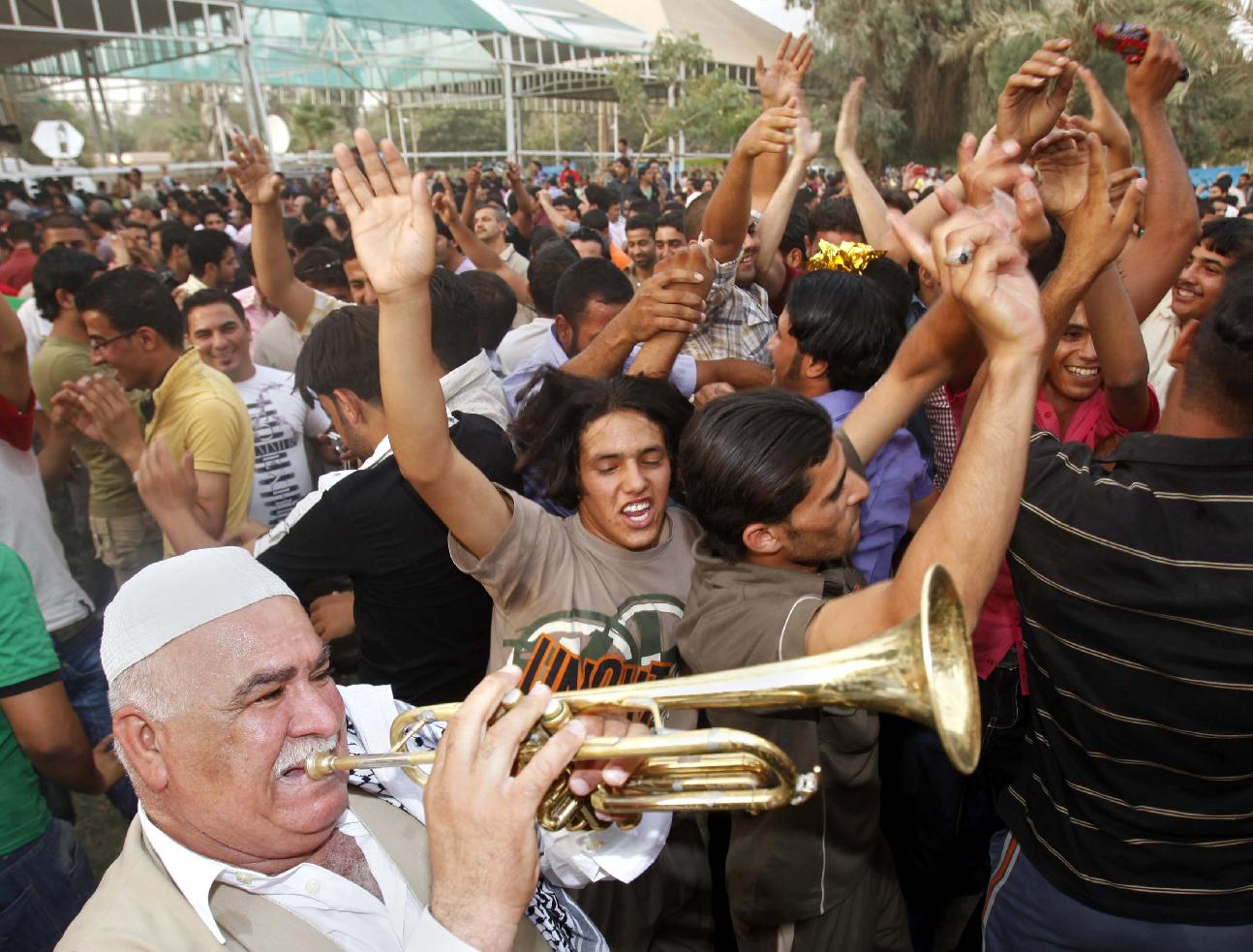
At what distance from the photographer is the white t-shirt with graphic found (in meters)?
4.02

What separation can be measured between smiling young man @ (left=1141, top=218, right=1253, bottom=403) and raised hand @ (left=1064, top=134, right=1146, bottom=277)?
6.58 ft

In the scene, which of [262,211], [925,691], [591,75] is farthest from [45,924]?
[591,75]

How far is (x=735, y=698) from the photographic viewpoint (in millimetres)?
1367

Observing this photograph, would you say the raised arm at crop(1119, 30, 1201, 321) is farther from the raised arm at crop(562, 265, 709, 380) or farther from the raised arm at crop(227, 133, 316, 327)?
the raised arm at crop(227, 133, 316, 327)

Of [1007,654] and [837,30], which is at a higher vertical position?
[837,30]

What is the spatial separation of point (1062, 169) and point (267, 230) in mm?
3891

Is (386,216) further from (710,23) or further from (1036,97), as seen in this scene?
(710,23)

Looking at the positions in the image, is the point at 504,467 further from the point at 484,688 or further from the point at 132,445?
the point at 132,445

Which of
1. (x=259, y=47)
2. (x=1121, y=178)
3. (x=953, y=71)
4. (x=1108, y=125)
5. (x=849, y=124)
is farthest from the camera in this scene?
(x=953, y=71)

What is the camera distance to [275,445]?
409cm

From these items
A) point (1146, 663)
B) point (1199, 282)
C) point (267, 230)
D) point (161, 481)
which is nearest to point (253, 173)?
point (267, 230)

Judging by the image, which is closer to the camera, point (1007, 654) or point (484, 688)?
point (484, 688)

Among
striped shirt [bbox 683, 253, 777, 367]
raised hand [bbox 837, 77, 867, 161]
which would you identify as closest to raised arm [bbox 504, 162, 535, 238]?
raised hand [bbox 837, 77, 867, 161]

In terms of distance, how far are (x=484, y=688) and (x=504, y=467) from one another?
1294mm
